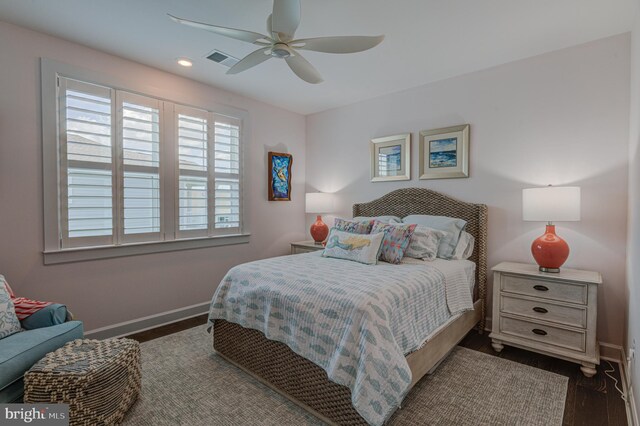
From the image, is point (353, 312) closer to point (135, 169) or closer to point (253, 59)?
point (253, 59)

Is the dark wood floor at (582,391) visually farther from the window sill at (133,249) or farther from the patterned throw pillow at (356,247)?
the window sill at (133,249)

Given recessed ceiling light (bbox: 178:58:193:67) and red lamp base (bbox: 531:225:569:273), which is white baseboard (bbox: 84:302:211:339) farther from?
red lamp base (bbox: 531:225:569:273)

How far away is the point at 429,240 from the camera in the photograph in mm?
2910

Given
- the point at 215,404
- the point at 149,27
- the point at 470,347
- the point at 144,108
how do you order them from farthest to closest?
the point at 144,108 → the point at 470,347 → the point at 149,27 → the point at 215,404

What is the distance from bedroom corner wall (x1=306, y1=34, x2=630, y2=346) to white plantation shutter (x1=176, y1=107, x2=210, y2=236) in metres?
2.30

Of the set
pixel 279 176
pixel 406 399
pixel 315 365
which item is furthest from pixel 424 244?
pixel 279 176

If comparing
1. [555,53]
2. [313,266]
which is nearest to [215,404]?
[313,266]

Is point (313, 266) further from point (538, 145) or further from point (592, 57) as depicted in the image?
point (592, 57)

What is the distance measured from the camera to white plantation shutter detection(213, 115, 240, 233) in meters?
3.73

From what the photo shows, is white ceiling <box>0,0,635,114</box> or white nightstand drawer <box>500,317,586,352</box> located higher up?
white ceiling <box>0,0,635,114</box>

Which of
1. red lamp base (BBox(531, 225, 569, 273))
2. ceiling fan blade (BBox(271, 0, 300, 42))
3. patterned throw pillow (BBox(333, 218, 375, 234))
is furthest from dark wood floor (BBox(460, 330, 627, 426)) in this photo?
ceiling fan blade (BBox(271, 0, 300, 42))

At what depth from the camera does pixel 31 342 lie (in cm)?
173

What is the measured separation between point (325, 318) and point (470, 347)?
175 cm

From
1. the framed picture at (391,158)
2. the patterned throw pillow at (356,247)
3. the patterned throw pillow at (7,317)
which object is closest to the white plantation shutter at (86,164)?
the patterned throw pillow at (7,317)
